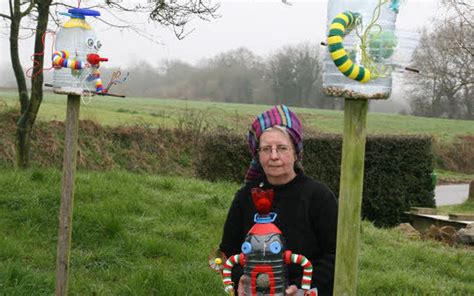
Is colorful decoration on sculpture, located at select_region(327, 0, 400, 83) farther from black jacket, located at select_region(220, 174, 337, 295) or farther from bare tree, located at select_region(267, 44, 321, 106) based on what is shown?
bare tree, located at select_region(267, 44, 321, 106)

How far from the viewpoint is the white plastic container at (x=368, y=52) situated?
88.9 inches

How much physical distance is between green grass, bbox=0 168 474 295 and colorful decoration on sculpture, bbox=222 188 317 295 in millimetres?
2185

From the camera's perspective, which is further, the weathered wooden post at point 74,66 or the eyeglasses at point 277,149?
the weathered wooden post at point 74,66

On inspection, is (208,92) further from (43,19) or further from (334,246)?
(334,246)

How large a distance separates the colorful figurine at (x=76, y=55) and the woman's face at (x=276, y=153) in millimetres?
1383

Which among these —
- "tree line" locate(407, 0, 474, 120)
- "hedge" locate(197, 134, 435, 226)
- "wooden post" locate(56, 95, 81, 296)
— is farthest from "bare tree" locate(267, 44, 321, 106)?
"wooden post" locate(56, 95, 81, 296)

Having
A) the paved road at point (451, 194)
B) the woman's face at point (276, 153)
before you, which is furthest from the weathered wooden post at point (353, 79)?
the paved road at point (451, 194)

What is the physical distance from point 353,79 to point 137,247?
3.93 m

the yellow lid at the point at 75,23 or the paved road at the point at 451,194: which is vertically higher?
the yellow lid at the point at 75,23

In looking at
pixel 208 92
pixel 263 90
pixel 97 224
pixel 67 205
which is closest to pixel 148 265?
pixel 97 224

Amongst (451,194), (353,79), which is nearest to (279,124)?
(353,79)

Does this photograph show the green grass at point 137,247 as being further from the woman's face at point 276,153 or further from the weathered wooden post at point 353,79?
the weathered wooden post at point 353,79

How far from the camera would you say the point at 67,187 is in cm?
382

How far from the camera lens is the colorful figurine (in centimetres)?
355
